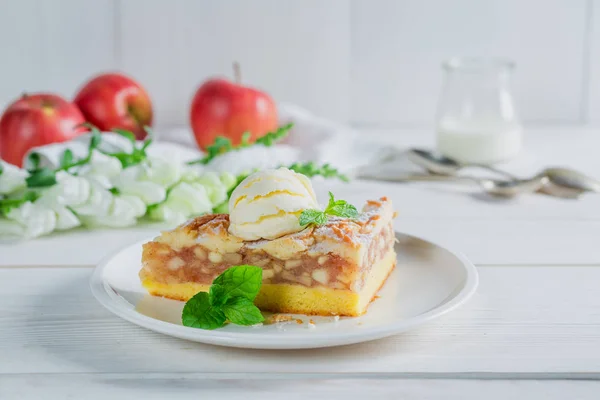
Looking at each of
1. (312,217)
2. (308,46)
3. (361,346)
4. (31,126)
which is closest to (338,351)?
(361,346)

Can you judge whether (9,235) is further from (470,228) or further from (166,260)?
(470,228)

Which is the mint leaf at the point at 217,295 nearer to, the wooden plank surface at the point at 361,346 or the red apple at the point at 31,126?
the wooden plank surface at the point at 361,346

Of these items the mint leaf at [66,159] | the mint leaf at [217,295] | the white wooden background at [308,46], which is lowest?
the mint leaf at [217,295]

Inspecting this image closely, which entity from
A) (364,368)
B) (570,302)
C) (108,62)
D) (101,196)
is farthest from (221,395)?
(108,62)

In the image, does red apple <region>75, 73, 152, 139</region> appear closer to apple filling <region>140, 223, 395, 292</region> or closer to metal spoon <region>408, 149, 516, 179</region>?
metal spoon <region>408, 149, 516, 179</region>

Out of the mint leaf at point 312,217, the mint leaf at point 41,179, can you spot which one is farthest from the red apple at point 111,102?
the mint leaf at point 312,217
